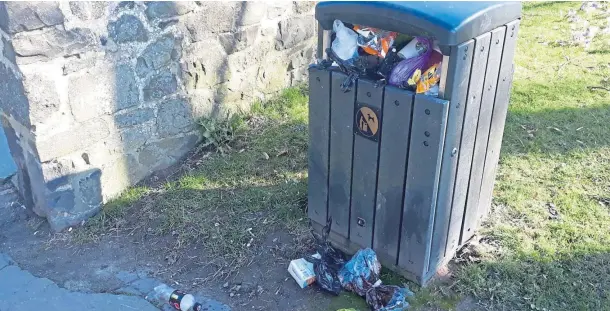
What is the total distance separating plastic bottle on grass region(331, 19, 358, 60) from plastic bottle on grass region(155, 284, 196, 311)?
1.36 meters

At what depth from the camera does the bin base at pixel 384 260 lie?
2.75 meters

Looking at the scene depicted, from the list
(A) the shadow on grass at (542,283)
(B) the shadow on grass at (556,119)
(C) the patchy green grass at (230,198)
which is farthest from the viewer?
(B) the shadow on grass at (556,119)

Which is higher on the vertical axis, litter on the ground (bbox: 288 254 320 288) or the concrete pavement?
litter on the ground (bbox: 288 254 320 288)

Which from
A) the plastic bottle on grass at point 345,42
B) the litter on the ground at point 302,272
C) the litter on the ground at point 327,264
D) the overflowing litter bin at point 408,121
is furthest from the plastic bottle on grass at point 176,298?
the plastic bottle on grass at point 345,42

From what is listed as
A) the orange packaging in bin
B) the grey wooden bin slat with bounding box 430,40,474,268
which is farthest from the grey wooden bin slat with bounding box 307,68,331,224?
the grey wooden bin slat with bounding box 430,40,474,268

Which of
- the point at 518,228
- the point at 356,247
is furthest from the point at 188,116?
the point at 518,228

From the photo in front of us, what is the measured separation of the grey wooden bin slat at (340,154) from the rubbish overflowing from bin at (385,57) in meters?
0.06

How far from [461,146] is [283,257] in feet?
3.64

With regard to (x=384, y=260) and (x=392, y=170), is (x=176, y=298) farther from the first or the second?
(x=392, y=170)

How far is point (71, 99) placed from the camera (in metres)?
3.04

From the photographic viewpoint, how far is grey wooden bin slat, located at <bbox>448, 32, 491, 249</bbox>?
238 cm

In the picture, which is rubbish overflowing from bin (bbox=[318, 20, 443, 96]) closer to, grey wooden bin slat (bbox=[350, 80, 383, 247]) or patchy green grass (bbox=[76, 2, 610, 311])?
grey wooden bin slat (bbox=[350, 80, 383, 247])

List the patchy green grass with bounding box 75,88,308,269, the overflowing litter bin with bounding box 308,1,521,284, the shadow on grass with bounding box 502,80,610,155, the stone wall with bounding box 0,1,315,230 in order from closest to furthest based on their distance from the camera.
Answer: the overflowing litter bin with bounding box 308,1,521,284 < the stone wall with bounding box 0,1,315,230 < the patchy green grass with bounding box 75,88,308,269 < the shadow on grass with bounding box 502,80,610,155

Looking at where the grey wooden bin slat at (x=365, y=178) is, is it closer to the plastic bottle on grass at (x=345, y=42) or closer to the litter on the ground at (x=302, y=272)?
the plastic bottle on grass at (x=345, y=42)
